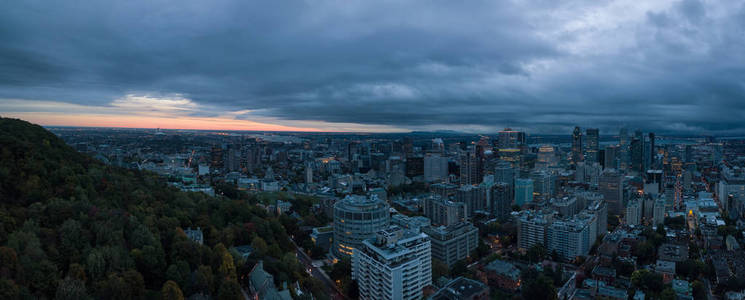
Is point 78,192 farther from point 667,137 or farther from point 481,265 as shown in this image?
point 667,137

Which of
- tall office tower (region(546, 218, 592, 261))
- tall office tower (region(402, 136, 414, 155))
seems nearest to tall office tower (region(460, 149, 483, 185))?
tall office tower (region(402, 136, 414, 155))

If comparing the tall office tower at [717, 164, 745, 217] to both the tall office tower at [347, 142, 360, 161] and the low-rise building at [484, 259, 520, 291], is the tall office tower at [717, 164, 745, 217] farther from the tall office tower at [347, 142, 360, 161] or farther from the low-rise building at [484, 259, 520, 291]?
the tall office tower at [347, 142, 360, 161]

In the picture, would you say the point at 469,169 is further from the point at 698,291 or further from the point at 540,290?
the point at 540,290

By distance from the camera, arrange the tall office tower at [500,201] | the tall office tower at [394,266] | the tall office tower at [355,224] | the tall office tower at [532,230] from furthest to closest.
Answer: the tall office tower at [500,201], the tall office tower at [532,230], the tall office tower at [355,224], the tall office tower at [394,266]

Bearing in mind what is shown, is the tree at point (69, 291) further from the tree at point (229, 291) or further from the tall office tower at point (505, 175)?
the tall office tower at point (505, 175)

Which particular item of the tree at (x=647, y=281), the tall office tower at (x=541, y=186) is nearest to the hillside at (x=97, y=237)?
the tree at (x=647, y=281)

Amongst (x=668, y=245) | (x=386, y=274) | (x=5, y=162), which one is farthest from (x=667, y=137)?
(x=5, y=162)
